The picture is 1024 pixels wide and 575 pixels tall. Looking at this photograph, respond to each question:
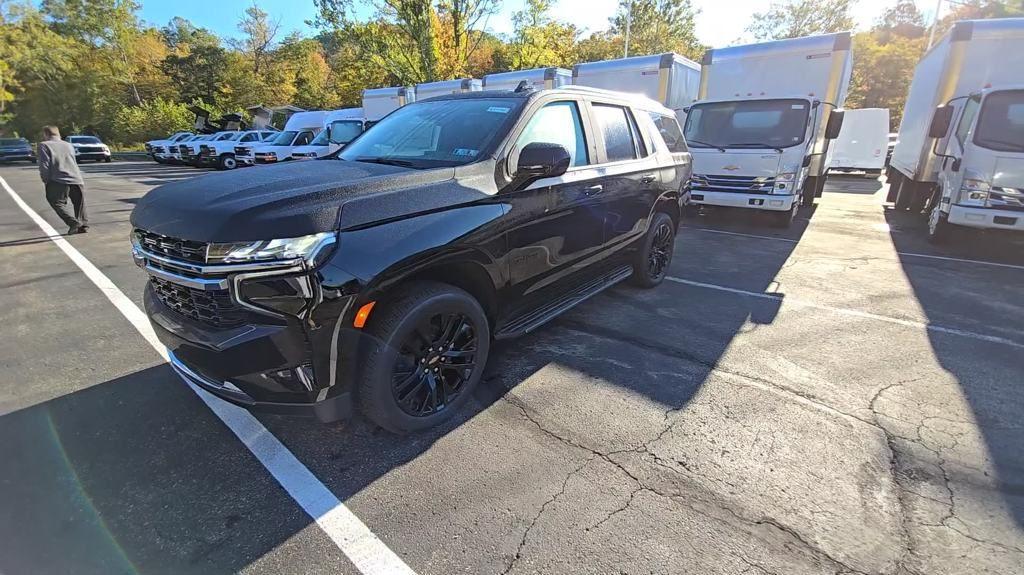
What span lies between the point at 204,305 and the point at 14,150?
3493cm

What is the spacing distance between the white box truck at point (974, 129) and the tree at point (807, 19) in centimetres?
3044

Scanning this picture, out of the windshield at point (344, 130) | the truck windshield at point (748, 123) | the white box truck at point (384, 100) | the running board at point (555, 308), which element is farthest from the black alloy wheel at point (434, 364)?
the white box truck at point (384, 100)

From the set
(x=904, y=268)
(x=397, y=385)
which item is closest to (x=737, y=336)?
(x=397, y=385)

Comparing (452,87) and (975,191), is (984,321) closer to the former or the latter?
(975,191)

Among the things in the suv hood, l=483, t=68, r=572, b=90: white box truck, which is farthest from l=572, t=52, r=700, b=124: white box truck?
the suv hood

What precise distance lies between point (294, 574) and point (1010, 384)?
15.3 feet

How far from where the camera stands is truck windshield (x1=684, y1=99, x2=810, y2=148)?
28.0 feet

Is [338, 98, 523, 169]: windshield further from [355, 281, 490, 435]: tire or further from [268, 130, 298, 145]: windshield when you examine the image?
[268, 130, 298, 145]: windshield

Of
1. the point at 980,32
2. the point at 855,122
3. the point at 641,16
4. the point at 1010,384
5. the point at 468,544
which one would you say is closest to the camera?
the point at 468,544

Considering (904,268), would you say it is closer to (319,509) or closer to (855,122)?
(319,509)

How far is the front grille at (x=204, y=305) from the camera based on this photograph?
224 centimetres

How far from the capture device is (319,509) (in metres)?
2.26

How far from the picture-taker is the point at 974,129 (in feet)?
22.1

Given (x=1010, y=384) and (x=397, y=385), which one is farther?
(x=1010, y=384)
